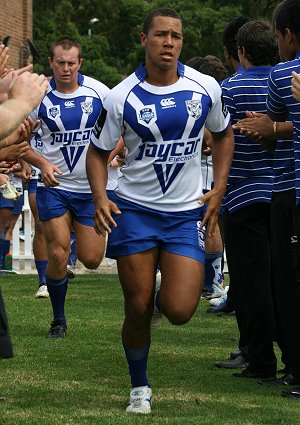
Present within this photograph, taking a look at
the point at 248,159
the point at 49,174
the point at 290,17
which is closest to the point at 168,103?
the point at 290,17

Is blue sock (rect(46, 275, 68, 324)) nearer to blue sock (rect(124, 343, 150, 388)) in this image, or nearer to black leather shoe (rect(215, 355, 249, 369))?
black leather shoe (rect(215, 355, 249, 369))

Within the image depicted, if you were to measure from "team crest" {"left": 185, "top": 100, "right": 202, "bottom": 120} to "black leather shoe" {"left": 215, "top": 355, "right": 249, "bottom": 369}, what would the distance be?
92.4 inches

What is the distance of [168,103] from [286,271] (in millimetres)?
1390

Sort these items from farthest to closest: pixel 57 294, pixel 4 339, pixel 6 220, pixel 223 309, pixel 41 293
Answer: pixel 6 220 < pixel 41 293 < pixel 223 309 < pixel 57 294 < pixel 4 339

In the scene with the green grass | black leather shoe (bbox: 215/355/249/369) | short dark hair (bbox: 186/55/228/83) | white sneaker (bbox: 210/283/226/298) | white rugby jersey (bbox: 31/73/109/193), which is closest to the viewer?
the green grass

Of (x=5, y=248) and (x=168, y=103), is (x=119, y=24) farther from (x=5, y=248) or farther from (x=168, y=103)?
(x=168, y=103)

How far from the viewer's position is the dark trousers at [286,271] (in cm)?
754

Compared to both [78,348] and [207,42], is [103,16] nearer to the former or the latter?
[207,42]

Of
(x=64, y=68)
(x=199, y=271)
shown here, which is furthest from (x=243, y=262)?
(x=64, y=68)

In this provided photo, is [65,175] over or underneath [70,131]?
underneath

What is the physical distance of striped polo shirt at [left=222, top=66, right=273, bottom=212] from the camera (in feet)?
27.2

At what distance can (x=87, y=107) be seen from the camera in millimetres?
10633

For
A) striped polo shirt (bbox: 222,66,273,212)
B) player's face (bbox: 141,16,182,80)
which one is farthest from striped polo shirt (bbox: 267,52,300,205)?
striped polo shirt (bbox: 222,66,273,212)

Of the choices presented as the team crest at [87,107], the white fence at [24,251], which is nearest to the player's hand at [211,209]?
the team crest at [87,107]
